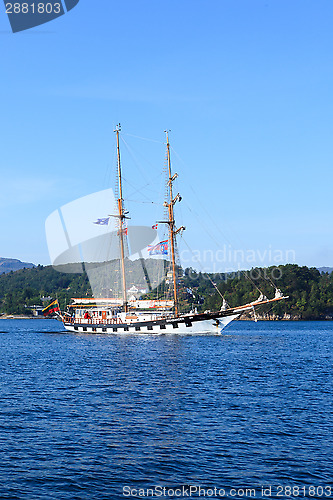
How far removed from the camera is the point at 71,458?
27.4 meters

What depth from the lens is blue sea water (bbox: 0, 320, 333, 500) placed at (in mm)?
24078

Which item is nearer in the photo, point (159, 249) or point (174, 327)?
point (174, 327)

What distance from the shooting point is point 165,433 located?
1271 inches

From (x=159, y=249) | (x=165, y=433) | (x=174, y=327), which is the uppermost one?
(x=159, y=249)

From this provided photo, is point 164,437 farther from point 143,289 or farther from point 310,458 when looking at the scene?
point 143,289

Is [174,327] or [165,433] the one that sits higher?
[174,327]

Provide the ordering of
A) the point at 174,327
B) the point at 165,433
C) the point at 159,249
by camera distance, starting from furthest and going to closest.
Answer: the point at 159,249, the point at 174,327, the point at 165,433

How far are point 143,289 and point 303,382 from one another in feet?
346

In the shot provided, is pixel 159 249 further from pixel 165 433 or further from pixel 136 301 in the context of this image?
pixel 165 433

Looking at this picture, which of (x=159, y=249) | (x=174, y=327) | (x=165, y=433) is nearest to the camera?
(x=165, y=433)

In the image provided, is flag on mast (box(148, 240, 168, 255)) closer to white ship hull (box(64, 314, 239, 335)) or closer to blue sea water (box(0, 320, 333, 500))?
white ship hull (box(64, 314, 239, 335))

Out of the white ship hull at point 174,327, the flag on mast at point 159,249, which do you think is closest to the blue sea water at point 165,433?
the white ship hull at point 174,327

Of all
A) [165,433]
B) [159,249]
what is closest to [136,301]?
[159,249]

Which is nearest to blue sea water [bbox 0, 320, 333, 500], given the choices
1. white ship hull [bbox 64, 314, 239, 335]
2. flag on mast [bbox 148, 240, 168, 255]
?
white ship hull [bbox 64, 314, 239, 335]
